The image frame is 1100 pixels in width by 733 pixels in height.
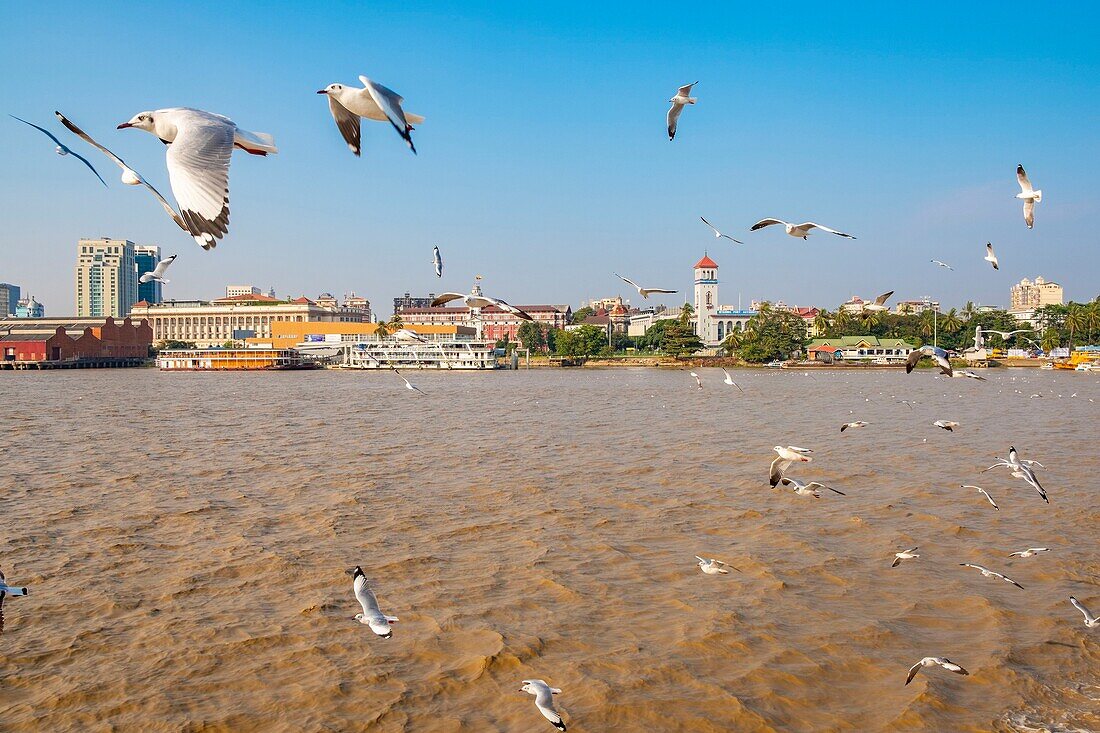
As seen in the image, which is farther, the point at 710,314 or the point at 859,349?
the point at 710,314

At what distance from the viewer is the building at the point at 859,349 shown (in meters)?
101

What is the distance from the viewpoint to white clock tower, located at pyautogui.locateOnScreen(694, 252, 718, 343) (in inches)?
5084

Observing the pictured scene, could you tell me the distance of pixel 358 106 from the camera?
3213mm

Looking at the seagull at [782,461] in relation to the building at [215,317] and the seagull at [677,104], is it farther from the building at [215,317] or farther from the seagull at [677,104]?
the building at [215,317]

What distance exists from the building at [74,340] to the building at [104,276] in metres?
2.80

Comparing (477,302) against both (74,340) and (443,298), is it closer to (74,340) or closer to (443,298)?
(443,298)

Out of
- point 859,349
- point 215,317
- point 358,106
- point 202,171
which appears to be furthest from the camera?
point 215,317

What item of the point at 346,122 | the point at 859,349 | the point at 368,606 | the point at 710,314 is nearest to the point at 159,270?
the point at 346,122

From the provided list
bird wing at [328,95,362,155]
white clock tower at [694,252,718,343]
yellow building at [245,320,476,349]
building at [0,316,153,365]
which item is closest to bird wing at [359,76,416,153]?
bird wing at [328,95,362,155]

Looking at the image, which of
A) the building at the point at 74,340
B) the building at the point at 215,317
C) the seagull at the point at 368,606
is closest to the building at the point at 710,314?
the building at the point at 215,317

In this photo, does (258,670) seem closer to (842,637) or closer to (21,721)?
(21,721)

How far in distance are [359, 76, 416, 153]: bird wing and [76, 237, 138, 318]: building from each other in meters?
114

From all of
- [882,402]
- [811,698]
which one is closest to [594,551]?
[811,698]

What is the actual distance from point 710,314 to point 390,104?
428ft
